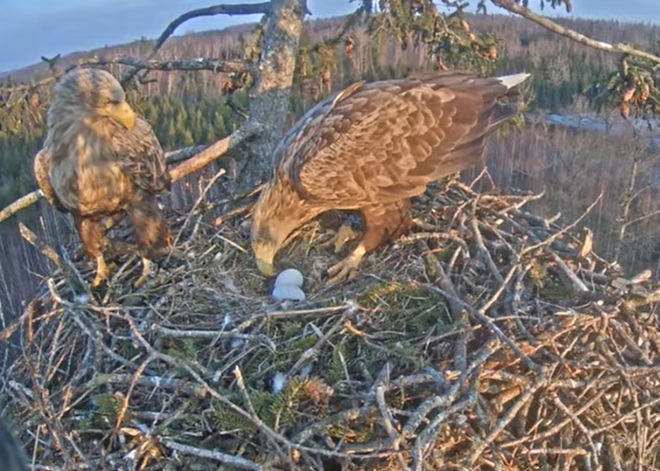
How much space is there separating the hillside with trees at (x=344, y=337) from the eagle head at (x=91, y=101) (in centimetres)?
63

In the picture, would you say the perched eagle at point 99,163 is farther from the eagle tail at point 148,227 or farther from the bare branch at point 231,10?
the bare branch at point 231,10

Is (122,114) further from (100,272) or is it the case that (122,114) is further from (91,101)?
(100,272)

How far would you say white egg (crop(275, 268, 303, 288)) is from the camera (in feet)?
11.3

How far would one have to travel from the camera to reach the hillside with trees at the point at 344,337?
2527 millimetres

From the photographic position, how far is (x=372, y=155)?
3.62 meters

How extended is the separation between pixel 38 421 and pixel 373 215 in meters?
1.83

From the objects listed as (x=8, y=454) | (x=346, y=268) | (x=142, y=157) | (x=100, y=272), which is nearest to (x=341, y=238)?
(x=346, y=268)

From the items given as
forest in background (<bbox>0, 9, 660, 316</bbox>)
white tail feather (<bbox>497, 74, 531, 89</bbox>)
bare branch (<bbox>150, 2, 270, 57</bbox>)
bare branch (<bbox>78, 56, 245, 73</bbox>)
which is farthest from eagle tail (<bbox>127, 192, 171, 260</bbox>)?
forest in background (<bbox>0, 9, 660, 316</bbox>)

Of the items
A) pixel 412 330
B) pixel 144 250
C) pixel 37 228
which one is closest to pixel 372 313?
pixel 412 330

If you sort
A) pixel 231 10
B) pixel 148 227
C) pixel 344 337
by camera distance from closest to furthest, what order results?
pixel 344 337 → pixel 148 227 → pixel 231 10

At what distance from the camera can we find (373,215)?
369 centimetres

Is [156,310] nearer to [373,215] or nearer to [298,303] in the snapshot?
[298,303]

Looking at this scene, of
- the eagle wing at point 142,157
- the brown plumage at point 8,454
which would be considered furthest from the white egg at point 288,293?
the brown plumage at point 8,454

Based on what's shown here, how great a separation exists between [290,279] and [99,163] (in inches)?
40.4
